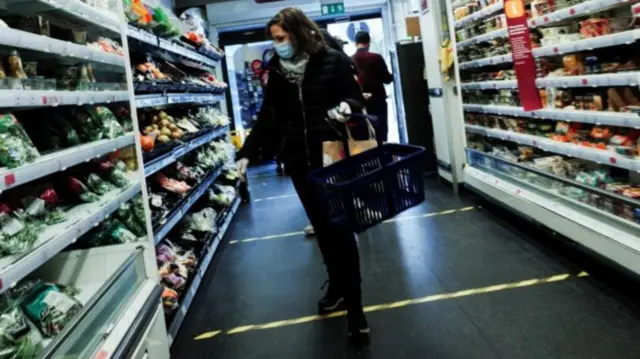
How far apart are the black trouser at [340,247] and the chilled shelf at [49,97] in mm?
1013

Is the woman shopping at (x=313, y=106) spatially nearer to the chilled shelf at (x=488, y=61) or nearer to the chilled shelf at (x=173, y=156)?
the chilled shelf at (x=173, y=156)

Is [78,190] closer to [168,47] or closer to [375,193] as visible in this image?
[375,193]

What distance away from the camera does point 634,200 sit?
9.75ft

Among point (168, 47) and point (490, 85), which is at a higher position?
point (168, 47)

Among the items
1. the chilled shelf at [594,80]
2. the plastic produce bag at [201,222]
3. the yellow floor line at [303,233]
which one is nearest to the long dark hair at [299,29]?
the chilled shelf at [594,80]

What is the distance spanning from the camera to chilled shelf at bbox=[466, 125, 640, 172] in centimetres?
298

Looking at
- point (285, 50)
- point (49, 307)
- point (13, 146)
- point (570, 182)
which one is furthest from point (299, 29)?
point (570, 182)

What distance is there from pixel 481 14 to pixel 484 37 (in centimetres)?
20

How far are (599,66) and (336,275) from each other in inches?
78.0

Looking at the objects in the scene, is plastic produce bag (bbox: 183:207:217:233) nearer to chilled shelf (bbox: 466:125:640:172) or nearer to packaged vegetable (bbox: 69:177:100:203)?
packaged vegetable (bbox: 69:177:100:203)

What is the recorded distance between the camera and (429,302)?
10.3ft

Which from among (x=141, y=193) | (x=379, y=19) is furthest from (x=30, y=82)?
(x=379, y=19)

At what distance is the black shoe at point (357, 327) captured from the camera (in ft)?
9.11

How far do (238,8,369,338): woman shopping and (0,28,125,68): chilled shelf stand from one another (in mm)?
786
